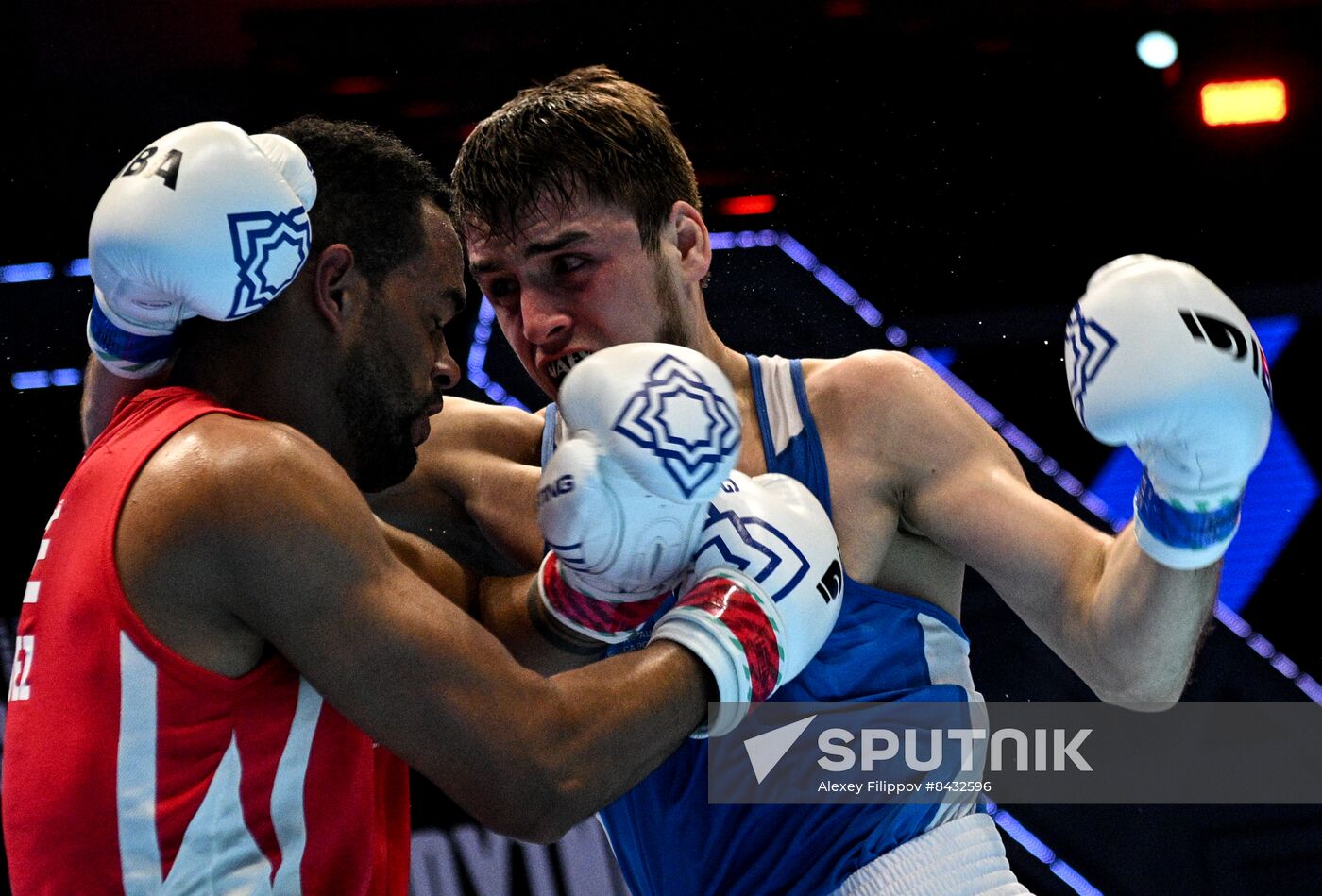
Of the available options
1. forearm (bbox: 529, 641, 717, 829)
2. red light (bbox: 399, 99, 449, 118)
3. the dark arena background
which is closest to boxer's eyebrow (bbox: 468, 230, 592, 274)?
forearm (bbox: 529, 641, 717, 829)

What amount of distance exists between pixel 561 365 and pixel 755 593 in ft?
2.37

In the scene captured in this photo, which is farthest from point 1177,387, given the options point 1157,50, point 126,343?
point 1157,50

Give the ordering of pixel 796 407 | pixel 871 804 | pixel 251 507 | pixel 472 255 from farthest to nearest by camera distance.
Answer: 1. pixel 472 255
2. pixel 796 407
3. pixel 871 804
4. pixel 251 507

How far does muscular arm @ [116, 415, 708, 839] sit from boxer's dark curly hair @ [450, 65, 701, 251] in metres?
0.93

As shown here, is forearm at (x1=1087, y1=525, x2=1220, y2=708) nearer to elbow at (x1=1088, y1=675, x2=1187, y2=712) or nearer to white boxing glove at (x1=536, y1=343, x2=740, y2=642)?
elbow at (x1=1088, y1=675, x2=1187, y2=712)

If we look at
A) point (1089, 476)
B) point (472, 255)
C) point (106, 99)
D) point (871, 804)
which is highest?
point (472, 255)

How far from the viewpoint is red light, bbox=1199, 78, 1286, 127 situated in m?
4.17

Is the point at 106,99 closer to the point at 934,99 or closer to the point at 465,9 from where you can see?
the point at 465,9

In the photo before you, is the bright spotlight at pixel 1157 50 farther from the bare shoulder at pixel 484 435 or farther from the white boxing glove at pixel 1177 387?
the white boxing glove at pixel 1177 387

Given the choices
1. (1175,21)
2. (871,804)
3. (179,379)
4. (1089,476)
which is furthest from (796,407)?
(1175,21)

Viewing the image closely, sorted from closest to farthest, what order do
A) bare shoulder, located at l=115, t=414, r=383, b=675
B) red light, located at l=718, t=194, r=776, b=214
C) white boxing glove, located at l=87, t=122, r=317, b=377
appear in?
1. bare shoulder, located at l=115, t=414, r=383, b=675
2. white boxing glove, located at l=87, t=122, r=317, b=377
3. red light, located at l=718, t=194, r=776, b=214

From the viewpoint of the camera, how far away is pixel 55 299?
12.5 ft

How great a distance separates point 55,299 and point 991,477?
276 centimetres

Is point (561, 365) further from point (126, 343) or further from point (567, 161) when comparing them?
point (126, 343)
